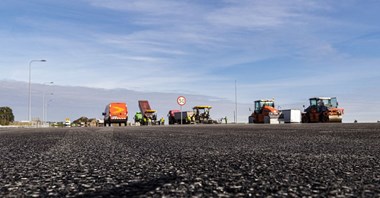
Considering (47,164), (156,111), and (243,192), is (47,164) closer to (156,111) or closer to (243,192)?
(243,192)

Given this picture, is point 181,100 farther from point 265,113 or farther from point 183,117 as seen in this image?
point 183,117

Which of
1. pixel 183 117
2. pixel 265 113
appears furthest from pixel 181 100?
pixel 183 117

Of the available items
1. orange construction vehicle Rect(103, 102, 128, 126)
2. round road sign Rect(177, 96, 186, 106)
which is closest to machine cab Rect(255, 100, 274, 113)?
round road sign Rect(177, 96, 186, 106)

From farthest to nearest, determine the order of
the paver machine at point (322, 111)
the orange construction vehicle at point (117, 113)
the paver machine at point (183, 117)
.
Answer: the paver machine at point (183, 117) < the orange construction vehicle at point (117, 113) < the paver machine at point (322, 111)

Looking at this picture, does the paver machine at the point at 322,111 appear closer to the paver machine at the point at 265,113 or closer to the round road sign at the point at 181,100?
the paver machine at the point at 265,113

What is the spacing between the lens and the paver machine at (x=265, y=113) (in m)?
43.9

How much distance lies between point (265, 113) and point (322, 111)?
6.30 metres

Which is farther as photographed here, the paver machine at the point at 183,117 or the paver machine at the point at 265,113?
the paver machine at the point at 183,117

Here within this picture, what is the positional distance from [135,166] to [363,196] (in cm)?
204

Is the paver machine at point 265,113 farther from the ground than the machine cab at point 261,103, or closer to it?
closer to it

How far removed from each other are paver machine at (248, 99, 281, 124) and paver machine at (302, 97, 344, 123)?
11.5 feet

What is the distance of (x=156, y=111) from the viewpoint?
6241cm

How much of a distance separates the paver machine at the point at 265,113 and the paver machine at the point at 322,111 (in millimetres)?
3496

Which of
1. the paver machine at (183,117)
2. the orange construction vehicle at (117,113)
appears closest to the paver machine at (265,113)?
the paver machine at (183,117)
